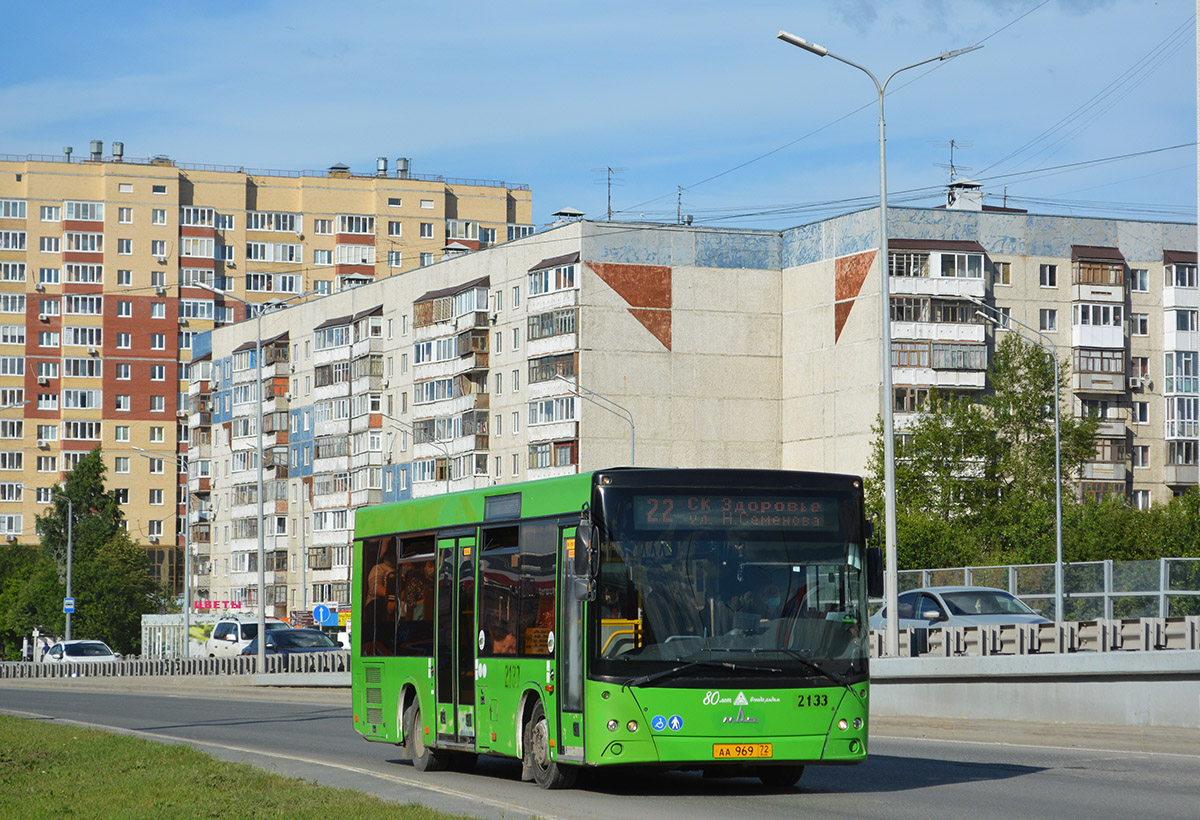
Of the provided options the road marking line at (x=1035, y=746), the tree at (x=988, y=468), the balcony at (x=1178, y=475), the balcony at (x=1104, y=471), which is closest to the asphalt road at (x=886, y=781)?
the road marking line at (x=1035, y=746)

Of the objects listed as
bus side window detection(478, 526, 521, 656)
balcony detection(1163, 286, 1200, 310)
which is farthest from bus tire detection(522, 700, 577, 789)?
balcony detection(1163, 286, 1200, 310)

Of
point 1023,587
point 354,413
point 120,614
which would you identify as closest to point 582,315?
point 354,413

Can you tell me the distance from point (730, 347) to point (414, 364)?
20.3 meters

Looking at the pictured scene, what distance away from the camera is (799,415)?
8700 centimetres

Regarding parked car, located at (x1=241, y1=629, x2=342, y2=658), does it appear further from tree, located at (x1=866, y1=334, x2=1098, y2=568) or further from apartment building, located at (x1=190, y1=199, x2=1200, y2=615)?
apartment building, located at (x1=190, y1=199, x2=1200, y2=615)

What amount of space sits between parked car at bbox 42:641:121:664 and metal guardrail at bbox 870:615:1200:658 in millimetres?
50094

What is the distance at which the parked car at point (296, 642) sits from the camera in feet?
181

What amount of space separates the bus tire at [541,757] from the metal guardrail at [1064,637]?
1094 cm

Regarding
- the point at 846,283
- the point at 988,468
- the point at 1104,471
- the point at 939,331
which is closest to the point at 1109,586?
the point at 988,468

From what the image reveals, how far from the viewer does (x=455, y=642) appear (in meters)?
17.6

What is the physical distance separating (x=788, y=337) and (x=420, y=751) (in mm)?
70850

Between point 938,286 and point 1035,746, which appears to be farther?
point 938,286

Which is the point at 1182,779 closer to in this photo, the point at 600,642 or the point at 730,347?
the point at 600,642

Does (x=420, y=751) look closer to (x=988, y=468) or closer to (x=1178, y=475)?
(x=988, y=468)
